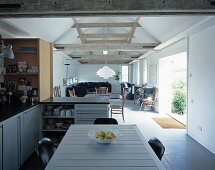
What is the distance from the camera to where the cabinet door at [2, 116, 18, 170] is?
9.40 feet

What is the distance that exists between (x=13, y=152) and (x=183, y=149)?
3.09 meters

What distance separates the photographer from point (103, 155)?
6.14 ft

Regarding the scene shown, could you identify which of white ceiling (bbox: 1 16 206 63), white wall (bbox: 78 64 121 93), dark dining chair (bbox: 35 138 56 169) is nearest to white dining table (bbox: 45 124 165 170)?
dark dining chair (bbox: 35 138 56 169)

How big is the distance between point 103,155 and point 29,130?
92.2 inches

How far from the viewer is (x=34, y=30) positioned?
206 inches

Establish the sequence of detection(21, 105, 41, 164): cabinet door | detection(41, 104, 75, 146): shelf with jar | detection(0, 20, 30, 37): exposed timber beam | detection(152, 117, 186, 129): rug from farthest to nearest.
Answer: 1. detection(152, 117, 186, 129): rug
2. detection(41, 104, 75, 146): shelf with jar
3. detection(0, 20, 30, 37): exposed timber beam
4. detection(21, 105, 41, 164): cabinet door

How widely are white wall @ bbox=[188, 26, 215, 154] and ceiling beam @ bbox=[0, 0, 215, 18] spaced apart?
2.02 meters

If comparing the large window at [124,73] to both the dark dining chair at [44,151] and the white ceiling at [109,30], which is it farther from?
the dark dining chair at [44,151]

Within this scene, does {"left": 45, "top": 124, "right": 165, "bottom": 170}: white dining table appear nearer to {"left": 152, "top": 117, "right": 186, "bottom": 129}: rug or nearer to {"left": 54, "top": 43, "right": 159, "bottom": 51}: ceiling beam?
{"left": 152, "top": 117, "right": 186, "bottom": 129}: rug

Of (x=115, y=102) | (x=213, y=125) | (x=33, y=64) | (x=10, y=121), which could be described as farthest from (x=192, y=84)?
(x=10, y=121)

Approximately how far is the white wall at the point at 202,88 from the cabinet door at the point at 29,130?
3240 mm

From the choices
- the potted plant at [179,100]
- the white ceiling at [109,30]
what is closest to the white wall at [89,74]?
the white ceiling at [109,30]

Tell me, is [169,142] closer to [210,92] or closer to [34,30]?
[210,92]

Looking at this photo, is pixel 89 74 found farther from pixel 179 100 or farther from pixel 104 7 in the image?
pixel 104 7
